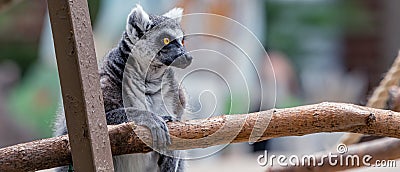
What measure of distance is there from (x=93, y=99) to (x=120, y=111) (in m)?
0.13

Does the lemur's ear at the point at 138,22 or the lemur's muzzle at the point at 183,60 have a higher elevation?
the lemur's ear at the point at 138,22

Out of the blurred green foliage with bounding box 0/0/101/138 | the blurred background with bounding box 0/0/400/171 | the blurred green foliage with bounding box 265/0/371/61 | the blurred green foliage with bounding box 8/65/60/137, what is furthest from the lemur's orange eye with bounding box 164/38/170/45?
the blurred green foliage with bounding box 265/0/371/61

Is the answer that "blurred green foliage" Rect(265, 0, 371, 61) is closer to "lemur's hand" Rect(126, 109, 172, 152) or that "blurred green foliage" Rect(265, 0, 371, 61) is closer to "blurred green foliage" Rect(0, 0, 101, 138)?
"blurred green foliage" Rect(0, 0, 101, 138)

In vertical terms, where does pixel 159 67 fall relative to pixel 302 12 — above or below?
below

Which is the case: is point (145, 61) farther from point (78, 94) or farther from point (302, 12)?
point (302, 12)

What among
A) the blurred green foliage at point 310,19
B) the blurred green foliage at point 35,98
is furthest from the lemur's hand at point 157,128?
the blurred green foliage at point 310,19

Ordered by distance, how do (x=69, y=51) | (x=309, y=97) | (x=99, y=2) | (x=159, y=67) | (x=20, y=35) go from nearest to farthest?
(x=69, y=51), (x=159, y=67), (x=99, y=2), (x=309, y=97), (x=20, y=35)

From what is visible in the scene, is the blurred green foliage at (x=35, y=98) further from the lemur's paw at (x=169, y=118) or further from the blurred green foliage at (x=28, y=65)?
the lemur's paw at (x=169, y=118)

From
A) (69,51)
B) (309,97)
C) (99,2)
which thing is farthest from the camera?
(309,97)

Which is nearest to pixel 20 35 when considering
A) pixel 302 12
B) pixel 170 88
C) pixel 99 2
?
pixel 99 2

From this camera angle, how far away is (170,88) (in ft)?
1.95

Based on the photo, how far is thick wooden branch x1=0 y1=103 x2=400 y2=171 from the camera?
0.48 meters

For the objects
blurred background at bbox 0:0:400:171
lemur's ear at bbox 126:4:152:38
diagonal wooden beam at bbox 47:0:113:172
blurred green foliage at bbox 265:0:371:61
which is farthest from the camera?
blurred green foliage at bbox 265:0:371:61

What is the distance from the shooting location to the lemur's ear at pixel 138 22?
558mm
